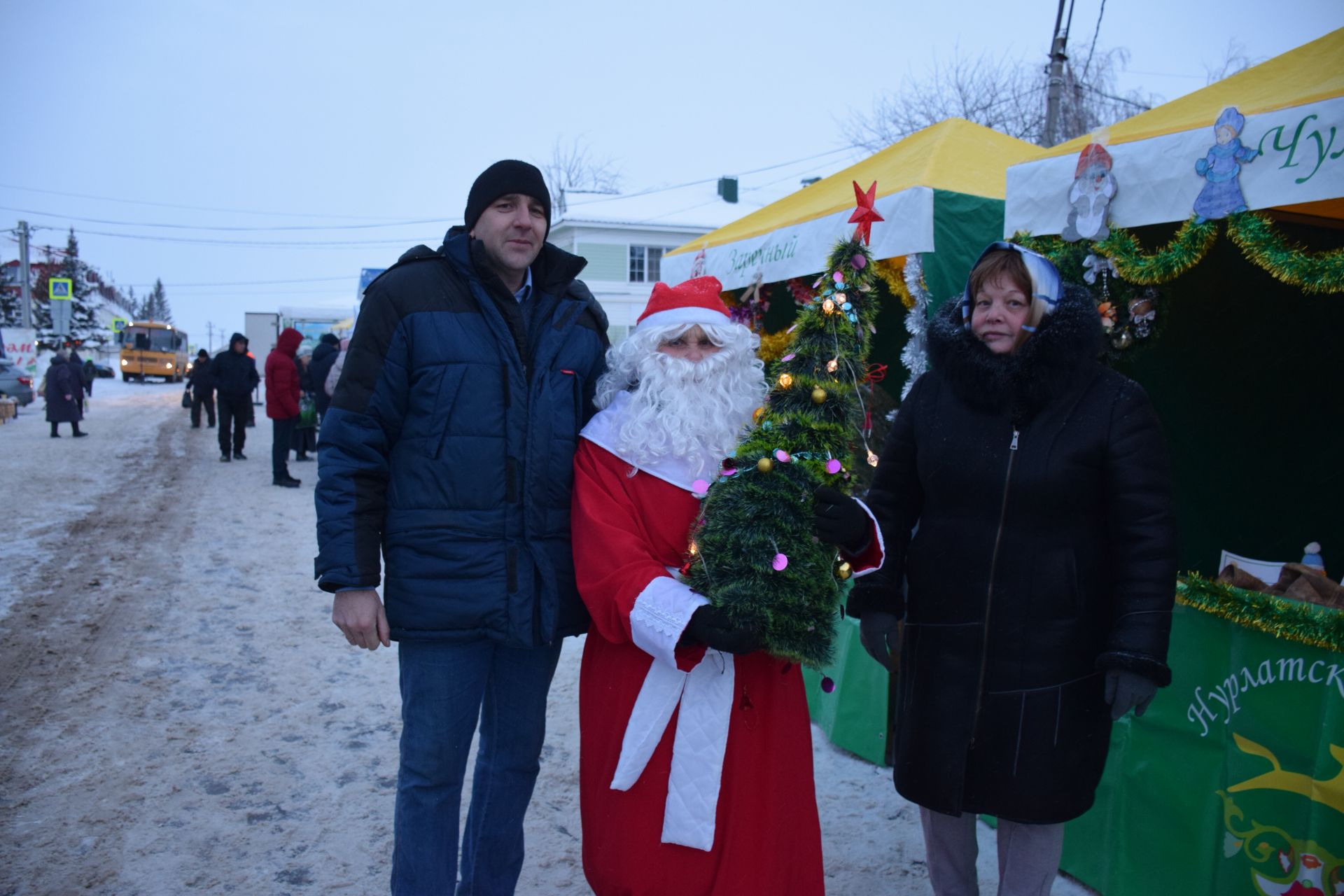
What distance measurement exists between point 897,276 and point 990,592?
3.28 metres

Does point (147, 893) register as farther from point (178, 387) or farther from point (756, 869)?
point (178, 387)

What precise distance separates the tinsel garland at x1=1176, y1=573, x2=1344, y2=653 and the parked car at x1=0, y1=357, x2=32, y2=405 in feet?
88.7

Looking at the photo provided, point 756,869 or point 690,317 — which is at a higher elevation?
point 690,317

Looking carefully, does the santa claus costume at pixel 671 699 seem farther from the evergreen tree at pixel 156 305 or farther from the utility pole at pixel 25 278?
the evergreen tree at pixel 156 305

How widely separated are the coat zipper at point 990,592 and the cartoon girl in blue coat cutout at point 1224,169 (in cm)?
136

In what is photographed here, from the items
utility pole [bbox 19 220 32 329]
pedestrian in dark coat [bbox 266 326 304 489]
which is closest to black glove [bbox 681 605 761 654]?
pedestrian in dark coat [bbox 266 326 304 489]

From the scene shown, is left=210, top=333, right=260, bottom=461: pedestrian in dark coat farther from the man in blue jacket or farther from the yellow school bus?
the yellow school bus

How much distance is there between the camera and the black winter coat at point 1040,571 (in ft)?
6.69

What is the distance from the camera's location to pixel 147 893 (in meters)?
2.67

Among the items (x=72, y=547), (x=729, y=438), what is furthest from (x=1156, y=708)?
(x=72, y=547)

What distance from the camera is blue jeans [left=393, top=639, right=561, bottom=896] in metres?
2.27

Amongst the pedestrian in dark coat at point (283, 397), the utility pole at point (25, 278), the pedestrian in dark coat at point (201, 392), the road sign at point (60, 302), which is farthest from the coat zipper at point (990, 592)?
the utility pole at point (25, 278)

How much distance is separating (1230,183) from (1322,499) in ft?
7.21

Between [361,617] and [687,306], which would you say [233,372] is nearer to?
[361,617]
